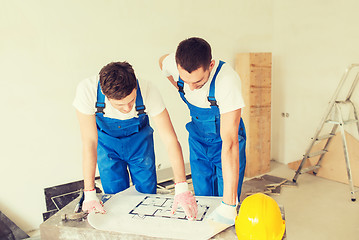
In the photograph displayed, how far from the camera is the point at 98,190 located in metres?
3.06

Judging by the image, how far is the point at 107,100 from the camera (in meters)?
1.77

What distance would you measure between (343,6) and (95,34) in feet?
8.62

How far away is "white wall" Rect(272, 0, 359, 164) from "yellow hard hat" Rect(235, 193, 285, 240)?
2.59 meters

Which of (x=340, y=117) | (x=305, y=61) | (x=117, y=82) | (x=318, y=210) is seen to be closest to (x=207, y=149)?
(x=117, y=82)

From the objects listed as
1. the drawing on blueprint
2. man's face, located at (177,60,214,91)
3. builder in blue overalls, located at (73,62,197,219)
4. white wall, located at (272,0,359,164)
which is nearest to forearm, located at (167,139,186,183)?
builder in blue overalls, located at (73,62,197,219)

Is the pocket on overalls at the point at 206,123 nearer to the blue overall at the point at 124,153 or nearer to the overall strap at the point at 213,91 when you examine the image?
the overall strap at the point at 213,91

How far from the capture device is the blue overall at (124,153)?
1959mm

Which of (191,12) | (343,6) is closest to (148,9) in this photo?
(191,12)

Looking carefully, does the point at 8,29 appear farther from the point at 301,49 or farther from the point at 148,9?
the point at 301,49

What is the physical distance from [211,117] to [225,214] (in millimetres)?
662

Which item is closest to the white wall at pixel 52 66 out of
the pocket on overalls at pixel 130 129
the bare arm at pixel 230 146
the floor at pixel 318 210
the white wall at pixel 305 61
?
the floor at pixel 318 210

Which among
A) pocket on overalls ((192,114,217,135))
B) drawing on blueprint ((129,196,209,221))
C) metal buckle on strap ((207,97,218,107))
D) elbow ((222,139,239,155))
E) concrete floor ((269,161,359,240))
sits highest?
metal buckle on strap ((207,97,218,107))

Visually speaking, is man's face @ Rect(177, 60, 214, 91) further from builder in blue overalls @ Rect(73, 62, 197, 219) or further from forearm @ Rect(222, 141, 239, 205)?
forearm @ Rect(222, 141, 239, 205)

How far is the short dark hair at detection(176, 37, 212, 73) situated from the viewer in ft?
5.12
